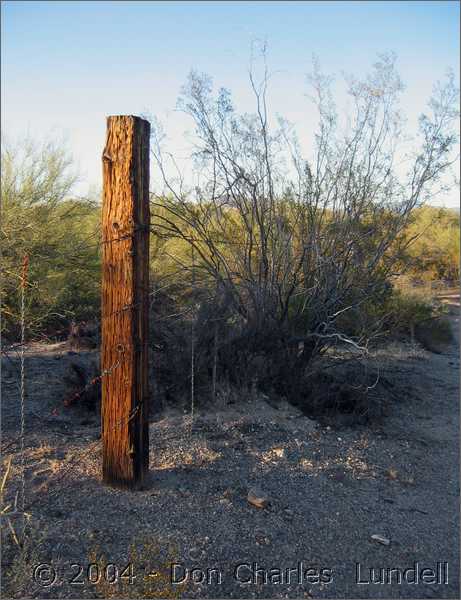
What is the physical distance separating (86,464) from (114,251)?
184 centimetres

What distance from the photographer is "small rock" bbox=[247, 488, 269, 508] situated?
16.2ft

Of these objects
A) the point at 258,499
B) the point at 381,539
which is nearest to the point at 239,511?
the point at 258,499

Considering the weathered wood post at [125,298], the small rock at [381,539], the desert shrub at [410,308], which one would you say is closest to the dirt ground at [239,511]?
the small rock at [381,539]

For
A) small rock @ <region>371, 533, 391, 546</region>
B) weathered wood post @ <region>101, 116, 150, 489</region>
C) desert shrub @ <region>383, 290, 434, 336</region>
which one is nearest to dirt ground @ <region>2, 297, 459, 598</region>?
small rock @ <region>371, 533, 391, 546</region>

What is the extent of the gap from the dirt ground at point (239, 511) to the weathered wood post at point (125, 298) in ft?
1.13

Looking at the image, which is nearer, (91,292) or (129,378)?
(129,378)

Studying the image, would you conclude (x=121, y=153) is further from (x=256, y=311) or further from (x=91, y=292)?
(x=91, y=292)

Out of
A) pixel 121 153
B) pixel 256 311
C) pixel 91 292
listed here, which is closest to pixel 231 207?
pixel 256 311

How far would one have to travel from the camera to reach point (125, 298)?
4.78m

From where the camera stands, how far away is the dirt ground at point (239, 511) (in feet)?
12.9

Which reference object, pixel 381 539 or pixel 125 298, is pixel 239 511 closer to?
pixel 381 539

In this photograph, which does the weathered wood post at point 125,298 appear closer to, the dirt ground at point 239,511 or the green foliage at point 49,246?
the dirt ground at point 239,511

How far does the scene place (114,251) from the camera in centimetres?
478

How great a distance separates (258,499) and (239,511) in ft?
0.64
